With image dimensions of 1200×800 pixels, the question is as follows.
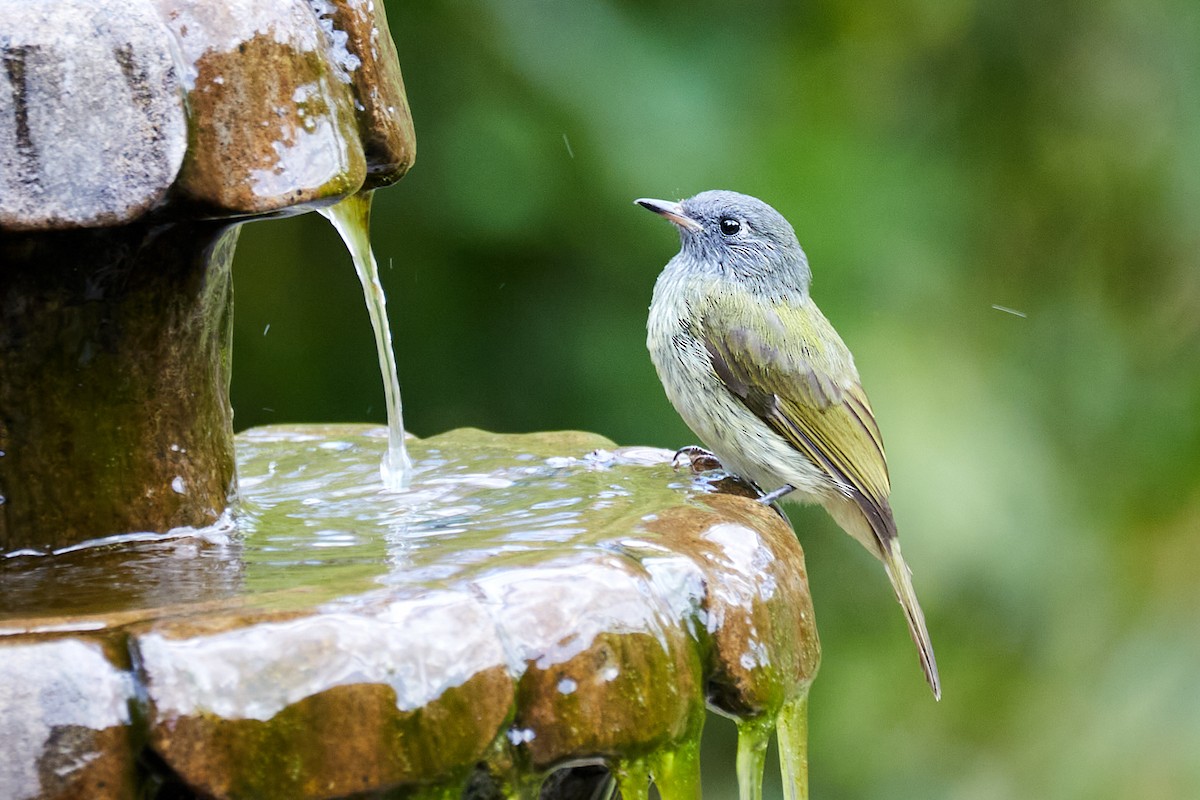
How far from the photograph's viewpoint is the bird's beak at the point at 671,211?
479 cm

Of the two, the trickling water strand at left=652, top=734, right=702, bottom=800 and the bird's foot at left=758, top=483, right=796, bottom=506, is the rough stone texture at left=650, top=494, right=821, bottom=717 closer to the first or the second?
the trickling water strand at left=652, top=734, right=702, bottom=800

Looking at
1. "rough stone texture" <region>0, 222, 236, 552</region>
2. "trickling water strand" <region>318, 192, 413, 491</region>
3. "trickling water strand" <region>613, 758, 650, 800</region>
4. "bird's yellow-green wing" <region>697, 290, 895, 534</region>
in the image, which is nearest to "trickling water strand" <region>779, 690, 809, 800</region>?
"trickling water strand" <region>613, 758, 650, 800</region>

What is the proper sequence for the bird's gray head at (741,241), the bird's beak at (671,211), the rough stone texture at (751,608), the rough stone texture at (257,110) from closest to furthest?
the rough stone texture at (257,110)
the rough stone texture at (751,608)
the bird's beak at (671,211)
the bird's gray head at (741,241)

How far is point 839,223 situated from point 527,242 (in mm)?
1018

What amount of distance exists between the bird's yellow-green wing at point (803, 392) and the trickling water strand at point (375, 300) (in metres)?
0.99

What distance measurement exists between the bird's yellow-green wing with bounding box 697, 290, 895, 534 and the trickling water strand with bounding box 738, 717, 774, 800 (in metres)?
1.59

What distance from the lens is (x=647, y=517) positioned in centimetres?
308

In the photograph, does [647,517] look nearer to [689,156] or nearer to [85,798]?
[85,798]

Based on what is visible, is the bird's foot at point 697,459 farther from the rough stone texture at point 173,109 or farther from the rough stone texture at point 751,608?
the rough stone texture at point 173,109

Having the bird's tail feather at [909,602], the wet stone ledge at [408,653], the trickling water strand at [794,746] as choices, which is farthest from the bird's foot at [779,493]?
the trickling water strand at [794,746]

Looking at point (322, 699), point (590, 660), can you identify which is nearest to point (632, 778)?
point (590, 660)

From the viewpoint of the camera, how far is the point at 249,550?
10.3ft

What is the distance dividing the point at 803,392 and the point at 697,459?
14.1 inches

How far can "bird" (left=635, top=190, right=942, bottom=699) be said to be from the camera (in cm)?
446
